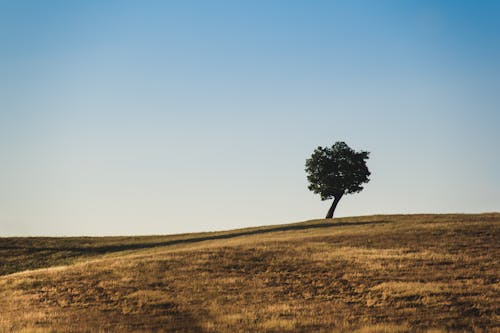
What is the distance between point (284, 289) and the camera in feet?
88.2

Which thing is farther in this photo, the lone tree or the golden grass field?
the lone tree

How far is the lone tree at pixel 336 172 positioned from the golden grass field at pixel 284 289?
27.6 metres

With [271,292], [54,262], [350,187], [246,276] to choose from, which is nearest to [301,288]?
[271,292]

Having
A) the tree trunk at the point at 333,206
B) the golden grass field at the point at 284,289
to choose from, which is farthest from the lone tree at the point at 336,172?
the golden grass field at the point at 284,289

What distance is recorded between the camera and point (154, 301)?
24672 millimetres

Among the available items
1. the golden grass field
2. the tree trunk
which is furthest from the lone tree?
the golden grass field

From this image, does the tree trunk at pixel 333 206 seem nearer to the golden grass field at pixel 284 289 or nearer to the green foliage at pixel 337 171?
the green foliage at pixel 337 171

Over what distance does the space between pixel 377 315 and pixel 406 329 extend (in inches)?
110

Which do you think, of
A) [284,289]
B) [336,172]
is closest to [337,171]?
[336,172]

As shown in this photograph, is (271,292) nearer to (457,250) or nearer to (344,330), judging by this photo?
(344,330)

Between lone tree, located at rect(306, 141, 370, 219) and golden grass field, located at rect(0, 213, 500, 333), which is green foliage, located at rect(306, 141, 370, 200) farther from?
golden grass field, located at rect(0, 213, 500, 333)

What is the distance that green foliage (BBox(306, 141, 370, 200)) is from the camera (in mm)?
73312

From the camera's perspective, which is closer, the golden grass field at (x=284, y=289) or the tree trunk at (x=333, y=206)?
→ the golden grass field at (x=284, y=289)

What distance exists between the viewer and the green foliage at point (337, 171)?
73.3 m
